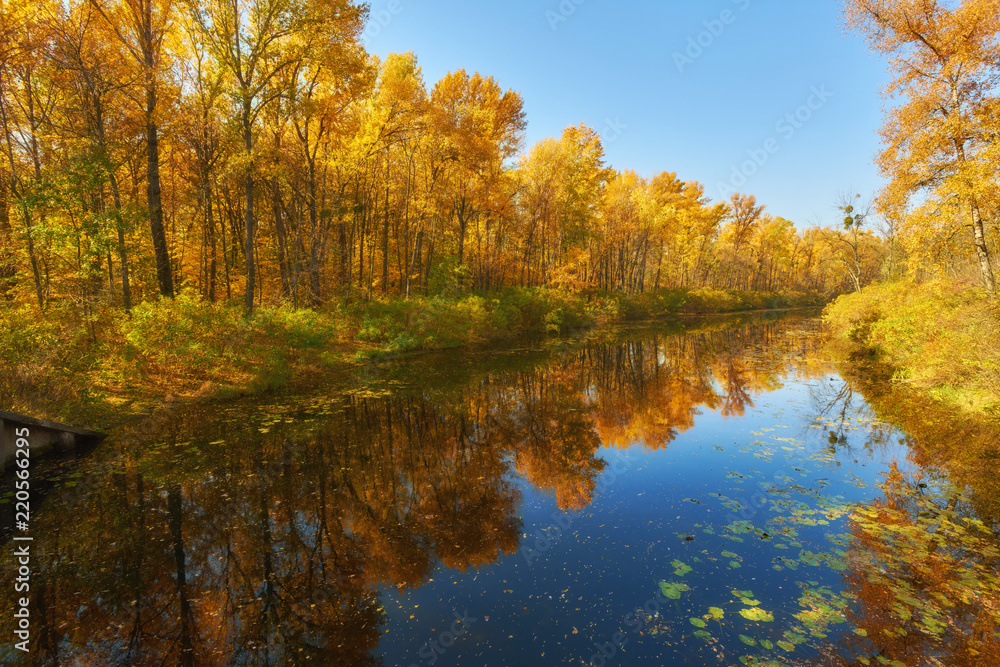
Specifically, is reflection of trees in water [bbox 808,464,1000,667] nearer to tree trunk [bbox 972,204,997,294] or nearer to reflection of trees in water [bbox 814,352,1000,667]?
reflection of trees in water [bbox 814,352,1000,667]

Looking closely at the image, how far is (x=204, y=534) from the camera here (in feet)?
18.4

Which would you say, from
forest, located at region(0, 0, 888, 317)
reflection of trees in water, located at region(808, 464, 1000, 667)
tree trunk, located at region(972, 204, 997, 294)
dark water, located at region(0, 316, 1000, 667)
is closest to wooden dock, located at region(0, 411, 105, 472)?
dark water, located at region(0, 316, 1000, 667)

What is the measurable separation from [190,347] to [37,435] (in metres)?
3.88

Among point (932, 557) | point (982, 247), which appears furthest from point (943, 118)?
point (932, 557)

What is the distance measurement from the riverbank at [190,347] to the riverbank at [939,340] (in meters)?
17.8

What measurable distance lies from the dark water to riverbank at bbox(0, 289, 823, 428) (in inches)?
50.1

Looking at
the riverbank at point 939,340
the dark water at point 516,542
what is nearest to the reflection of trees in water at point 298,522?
the dark water at point 516,542

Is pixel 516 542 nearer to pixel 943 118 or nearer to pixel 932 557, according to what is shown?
pixel 932 557

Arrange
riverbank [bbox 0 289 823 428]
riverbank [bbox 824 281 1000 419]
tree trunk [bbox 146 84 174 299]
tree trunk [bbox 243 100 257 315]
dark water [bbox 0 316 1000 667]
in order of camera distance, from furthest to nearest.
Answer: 1. tree trunk [bbox 243 100 257 315]
2. tree trunk [bbox 146 84 174 299]
3. riverbank [bbox 824 281 1000 419]
4. riverbank [bbox 0 289 823 428]
5. dark water [bbox 0 316 1000 667]

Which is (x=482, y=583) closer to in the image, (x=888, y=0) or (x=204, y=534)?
(x=204, y=534)

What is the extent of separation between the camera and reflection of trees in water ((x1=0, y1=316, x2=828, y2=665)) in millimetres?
4016

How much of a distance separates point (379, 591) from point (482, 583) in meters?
1.21

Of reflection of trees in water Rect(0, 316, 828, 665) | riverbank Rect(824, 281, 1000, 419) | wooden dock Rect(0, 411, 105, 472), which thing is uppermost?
riverbank Rect(824, 281, 1000, 419)

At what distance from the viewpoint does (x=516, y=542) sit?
574cm
